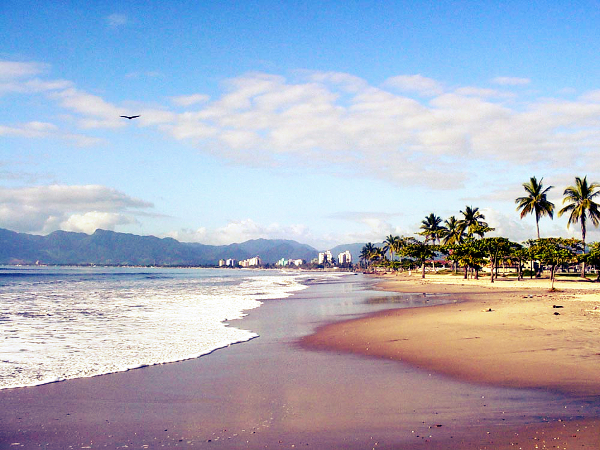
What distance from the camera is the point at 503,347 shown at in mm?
11672

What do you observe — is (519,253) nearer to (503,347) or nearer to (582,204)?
(582,204)

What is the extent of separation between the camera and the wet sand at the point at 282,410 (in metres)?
5.92

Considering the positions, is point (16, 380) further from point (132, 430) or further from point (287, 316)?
point (287, 316)

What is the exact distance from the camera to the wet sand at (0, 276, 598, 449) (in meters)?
5.92

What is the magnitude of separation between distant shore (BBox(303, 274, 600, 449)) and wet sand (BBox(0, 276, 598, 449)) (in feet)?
0.93

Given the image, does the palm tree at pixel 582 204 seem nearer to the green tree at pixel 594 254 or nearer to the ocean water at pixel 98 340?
the green tree at pixel 594 254

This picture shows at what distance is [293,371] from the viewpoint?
985cm

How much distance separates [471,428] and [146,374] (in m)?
6.70

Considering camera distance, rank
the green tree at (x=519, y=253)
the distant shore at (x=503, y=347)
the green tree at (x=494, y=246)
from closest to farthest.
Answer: the distant shore at (x=503, y=347) → the green tree at (x=494, y=246) → the green tree at (x=519, y=253)

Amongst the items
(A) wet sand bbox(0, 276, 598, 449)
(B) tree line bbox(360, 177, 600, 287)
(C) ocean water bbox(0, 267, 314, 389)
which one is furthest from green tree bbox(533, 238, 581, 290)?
(A) wet sand bbox(0, 276, 598, 449)

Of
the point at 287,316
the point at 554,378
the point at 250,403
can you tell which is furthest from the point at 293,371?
the point at 287,316

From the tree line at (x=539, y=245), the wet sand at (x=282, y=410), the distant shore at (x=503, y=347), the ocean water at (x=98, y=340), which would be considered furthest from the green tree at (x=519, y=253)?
the wet sand at (x=282, y=410)

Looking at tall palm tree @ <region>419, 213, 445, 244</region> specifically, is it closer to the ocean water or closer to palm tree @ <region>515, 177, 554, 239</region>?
palm tree @ <region>515, 177, 554, 239</region>

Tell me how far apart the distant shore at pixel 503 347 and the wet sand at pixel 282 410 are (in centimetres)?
28
